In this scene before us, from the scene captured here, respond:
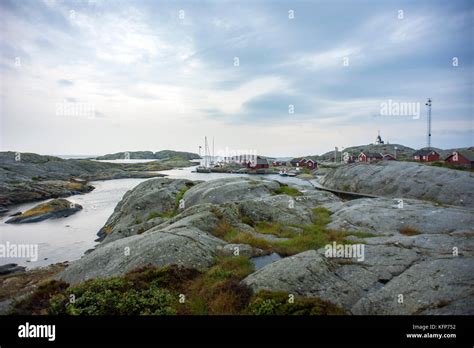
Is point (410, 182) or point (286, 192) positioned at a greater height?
point (410, 182)

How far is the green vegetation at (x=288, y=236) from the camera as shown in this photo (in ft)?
55.7

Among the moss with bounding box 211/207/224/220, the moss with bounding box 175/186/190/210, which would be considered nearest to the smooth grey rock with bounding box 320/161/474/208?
the moss with bounding box 211/207/224/220

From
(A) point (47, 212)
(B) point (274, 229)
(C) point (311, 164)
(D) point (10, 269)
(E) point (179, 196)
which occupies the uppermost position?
(C) point (311, 164)

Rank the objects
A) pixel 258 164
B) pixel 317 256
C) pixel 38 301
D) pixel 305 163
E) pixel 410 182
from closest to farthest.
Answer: pixel 38 301 < pixel 317 256 < pixel 410 182 < pixel 305 163 < pixel 258 164

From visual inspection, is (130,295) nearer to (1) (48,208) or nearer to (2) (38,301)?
(2) (38,301)

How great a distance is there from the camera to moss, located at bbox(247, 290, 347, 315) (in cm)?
951

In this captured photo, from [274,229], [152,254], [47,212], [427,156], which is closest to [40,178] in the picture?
[47,212]

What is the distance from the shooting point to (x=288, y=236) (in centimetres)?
1956

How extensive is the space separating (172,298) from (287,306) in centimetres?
474

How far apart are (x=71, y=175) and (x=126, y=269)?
16708 centimetres

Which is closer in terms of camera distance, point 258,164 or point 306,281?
point 306,281

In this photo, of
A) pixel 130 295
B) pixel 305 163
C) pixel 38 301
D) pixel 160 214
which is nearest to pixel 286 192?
pixel 160 214

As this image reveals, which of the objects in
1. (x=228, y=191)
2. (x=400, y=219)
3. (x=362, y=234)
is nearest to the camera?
(x=362, y=234)

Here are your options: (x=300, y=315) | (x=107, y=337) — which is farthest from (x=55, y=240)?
(x=300, y=315)
